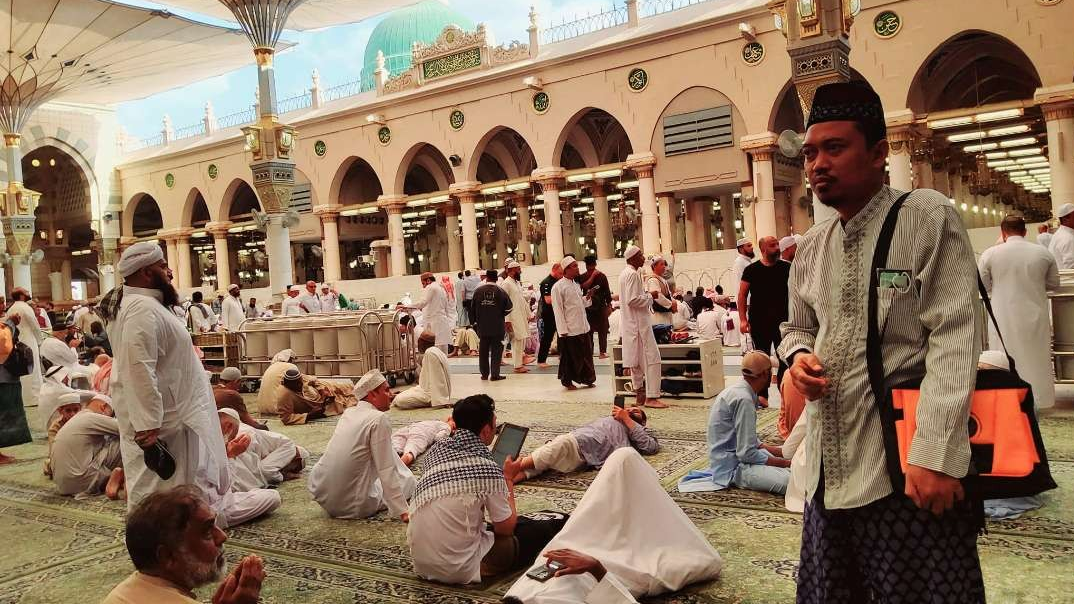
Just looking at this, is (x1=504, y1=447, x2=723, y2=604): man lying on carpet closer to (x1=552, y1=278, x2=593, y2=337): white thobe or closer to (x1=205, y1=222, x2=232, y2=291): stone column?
(x1=552, y1=278, x2=593, y2=337): white thobe

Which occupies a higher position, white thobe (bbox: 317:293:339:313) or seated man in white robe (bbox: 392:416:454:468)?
white thobe (bbox: 317:293:339:313)

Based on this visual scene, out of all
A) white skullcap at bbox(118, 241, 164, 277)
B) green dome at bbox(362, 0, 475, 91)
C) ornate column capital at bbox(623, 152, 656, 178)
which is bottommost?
white skullcap at bbox(118, 241, 164, 277)

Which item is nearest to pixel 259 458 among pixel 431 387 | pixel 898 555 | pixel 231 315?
pixel 431 387

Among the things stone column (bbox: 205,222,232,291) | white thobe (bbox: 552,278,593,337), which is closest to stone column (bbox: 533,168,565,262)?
white thobe (bbox: 552,278,593,337)

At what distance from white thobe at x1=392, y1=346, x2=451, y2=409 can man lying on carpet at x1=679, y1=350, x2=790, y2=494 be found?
12.7 ft

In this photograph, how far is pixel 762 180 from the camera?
15.6m

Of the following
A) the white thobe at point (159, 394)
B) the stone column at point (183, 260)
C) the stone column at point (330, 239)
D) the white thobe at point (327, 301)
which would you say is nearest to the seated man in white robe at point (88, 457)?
the white thobe at point (159, 394)

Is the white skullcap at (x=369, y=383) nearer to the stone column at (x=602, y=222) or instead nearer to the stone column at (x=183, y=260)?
the stone column at (x=602, y=222)

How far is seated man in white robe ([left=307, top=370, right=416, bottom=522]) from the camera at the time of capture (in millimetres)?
3986

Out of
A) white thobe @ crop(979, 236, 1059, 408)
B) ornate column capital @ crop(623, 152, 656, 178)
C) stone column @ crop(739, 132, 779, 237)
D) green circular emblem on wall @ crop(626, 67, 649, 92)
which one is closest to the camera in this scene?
white thobe @ crop(979, 236, 1059, 408)

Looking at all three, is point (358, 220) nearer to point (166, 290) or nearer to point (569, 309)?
point (569, 309)

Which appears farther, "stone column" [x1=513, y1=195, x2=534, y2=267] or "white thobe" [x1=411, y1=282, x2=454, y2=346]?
"stone column" [x1=513, y1=195, x2=534, y2=267]

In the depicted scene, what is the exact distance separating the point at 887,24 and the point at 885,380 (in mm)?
14363

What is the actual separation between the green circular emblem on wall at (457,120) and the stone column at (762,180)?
6.79 metres
